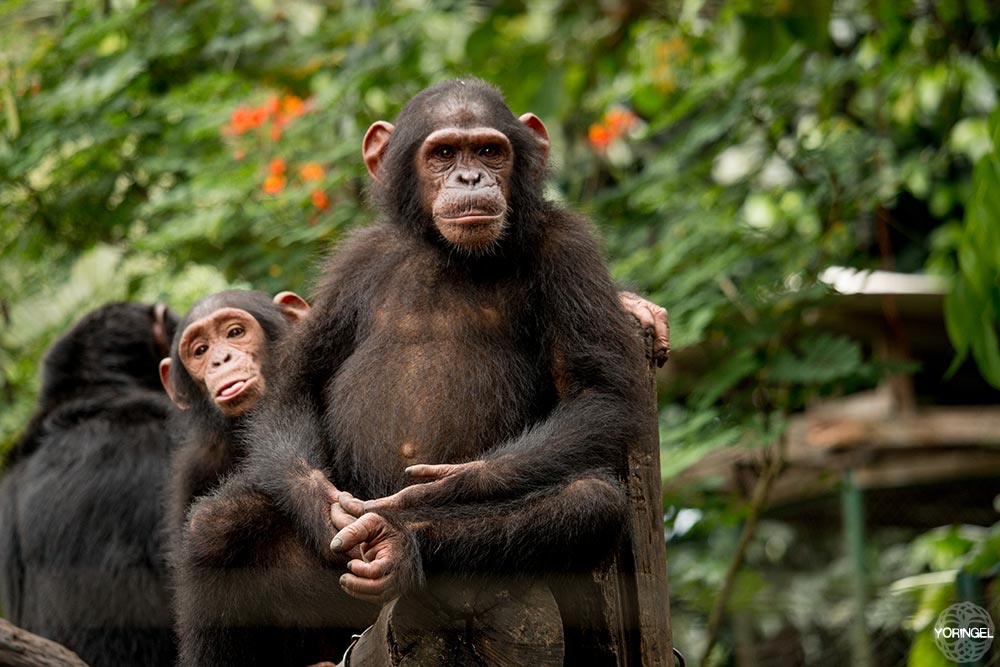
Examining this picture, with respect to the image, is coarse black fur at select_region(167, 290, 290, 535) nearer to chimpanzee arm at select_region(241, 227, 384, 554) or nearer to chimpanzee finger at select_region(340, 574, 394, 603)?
chimpanzee arm at select_region(241, 227, 384, 554)

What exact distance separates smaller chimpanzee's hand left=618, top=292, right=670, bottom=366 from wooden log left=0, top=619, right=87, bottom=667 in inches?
84.1

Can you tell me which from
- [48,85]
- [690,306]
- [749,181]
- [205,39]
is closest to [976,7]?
[749,181]

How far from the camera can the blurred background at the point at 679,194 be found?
6129 millimetres

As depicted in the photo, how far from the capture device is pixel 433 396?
3666mm

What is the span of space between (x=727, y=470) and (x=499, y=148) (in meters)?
4.40

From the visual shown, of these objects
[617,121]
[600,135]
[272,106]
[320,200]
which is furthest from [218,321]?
[617,121]

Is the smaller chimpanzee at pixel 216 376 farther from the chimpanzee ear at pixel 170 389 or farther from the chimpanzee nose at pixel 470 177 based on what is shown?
the chimpanzee nose at pixel 470 177

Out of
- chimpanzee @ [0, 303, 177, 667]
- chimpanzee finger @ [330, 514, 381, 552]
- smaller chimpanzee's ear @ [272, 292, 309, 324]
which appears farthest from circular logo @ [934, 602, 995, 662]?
chimpanzee @ [0, 303, 177, 667]

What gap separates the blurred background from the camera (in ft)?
20.1

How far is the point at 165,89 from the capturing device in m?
7.53

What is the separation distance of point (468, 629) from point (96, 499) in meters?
3.12

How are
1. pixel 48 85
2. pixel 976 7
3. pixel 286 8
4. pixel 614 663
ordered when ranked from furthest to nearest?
pixel 286 8, pixel 48 85, pixel 976 7, pixel 614 663

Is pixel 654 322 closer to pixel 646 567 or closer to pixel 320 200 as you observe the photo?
pixel 646 567

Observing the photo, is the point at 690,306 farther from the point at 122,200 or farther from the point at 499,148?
the point at 122,200
